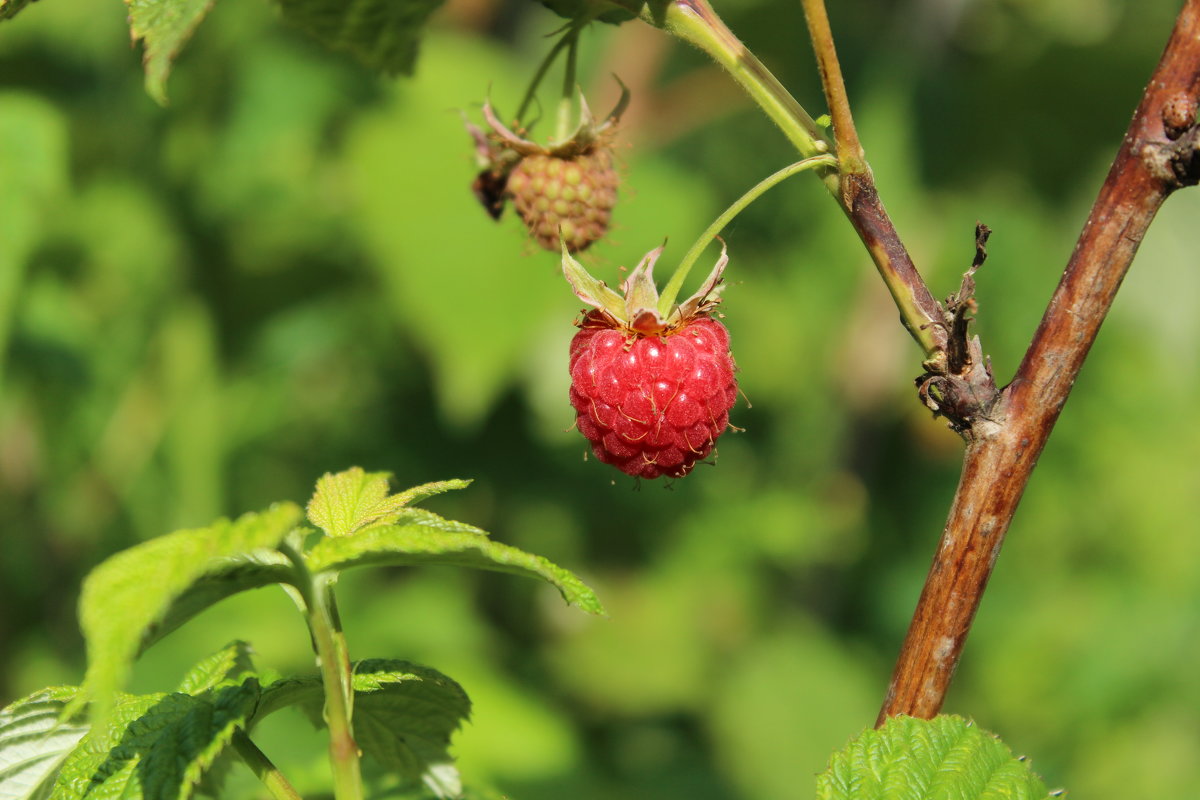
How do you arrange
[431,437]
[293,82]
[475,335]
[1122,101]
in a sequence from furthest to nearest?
[431,437]
[1122,101]
[293,82]
[475,335]

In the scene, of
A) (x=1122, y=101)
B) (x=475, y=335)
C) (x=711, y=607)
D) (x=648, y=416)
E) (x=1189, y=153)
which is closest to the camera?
(x=1189, y=153)

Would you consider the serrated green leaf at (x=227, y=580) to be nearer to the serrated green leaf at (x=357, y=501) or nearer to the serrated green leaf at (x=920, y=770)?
the serrated green leaf at (x=357, y=501)

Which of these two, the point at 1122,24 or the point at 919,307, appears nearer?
the point at 919,307

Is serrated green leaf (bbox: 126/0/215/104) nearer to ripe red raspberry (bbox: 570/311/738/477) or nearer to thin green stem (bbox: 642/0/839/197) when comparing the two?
thin green stem (bbox: 642/0/839/197)

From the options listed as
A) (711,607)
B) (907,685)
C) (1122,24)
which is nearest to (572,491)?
(711,607)

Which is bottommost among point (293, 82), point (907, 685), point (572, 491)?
point (907, 685)

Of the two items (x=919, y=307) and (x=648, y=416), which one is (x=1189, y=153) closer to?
(x=919, y=307)

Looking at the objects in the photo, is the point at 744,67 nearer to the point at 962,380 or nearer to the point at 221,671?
the point at 962,380
